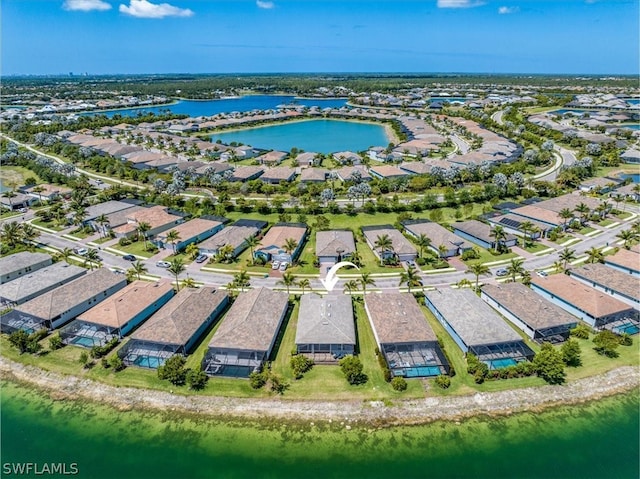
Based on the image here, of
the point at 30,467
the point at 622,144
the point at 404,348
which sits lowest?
the point at 30,467

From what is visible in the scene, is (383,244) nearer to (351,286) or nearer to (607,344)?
(351,286)

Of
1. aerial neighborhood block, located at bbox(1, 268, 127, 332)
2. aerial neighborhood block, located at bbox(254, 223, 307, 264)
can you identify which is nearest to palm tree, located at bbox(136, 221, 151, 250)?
aerial neighborhood block, located at bbox(1, 268, 127, 332)

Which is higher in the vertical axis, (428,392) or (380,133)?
(380,133)

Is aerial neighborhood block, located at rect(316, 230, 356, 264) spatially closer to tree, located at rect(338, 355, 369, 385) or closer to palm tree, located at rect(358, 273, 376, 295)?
palm tree, located at rect(358, 273, 376, 295)

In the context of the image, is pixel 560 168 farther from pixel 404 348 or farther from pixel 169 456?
pixel 169 456

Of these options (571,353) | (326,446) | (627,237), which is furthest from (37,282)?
(627,237)

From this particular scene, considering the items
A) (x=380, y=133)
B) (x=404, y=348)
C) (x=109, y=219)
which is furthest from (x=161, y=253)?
(x=380, y=133)
